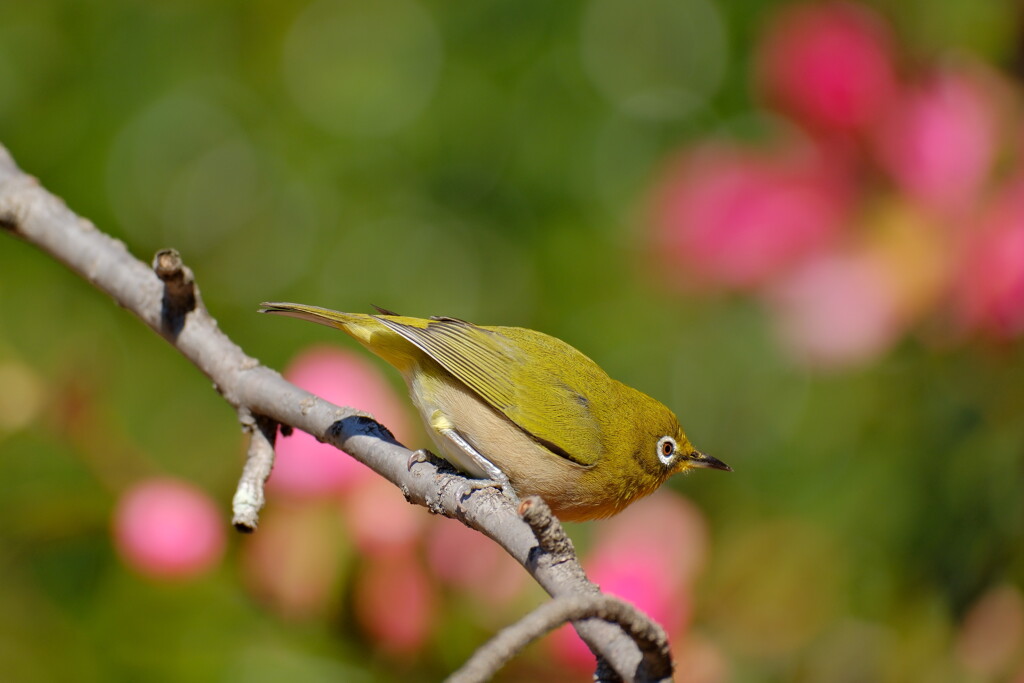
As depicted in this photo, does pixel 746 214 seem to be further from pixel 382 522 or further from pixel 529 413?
pixel 382 522

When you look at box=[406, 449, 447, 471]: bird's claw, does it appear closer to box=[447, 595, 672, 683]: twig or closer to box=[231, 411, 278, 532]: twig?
box=[231, 411, 278, 532]: twig

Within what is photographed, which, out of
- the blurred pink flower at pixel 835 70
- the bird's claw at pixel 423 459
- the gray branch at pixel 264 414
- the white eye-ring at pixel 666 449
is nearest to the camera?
the gray branch at pixel 264 414

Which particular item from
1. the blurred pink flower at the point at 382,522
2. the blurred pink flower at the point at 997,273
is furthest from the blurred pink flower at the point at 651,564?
the blurred pink flower at the point at 997,273

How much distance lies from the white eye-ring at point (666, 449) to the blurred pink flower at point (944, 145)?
2.98 ft

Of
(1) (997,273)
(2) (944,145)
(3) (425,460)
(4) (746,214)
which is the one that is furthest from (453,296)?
(3) (425,460)

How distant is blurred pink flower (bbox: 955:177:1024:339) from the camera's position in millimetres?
2420

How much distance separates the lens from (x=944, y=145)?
2.54 m

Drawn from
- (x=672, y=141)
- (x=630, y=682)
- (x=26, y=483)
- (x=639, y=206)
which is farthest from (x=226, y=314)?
(x=630, y=682)

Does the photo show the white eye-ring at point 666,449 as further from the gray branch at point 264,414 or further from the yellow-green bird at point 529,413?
the gray branch at point 264,414

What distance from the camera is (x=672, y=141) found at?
150 inches

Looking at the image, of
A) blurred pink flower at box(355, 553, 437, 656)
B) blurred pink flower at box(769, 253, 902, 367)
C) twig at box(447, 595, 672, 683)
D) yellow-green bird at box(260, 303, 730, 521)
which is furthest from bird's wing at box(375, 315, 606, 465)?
twig at box(447, 595, 672, 683)

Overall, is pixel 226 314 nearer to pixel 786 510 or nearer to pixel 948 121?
pixel 786 510

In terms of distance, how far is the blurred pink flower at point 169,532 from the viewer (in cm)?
213

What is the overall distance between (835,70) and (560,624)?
209 cm
